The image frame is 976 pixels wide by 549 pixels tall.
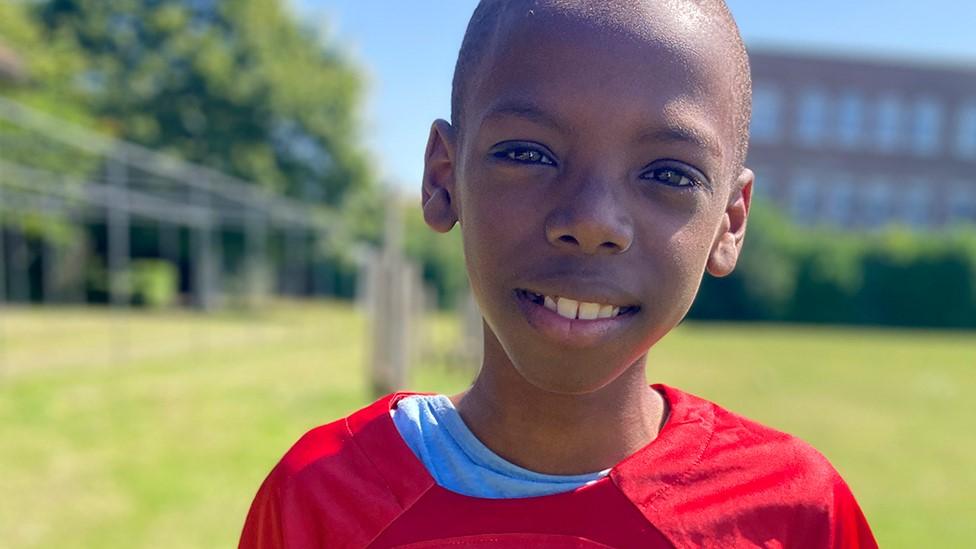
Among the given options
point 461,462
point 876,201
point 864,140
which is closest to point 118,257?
point 461,462

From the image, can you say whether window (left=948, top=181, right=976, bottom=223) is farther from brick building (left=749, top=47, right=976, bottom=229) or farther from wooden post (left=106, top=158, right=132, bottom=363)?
wooden post (left=106, top=158, right=132, bottom=363)

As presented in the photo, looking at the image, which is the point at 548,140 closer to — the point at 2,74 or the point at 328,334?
the point at 328,334

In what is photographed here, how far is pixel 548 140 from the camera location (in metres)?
1.16

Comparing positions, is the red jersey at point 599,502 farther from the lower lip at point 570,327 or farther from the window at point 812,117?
the window at point 812,117

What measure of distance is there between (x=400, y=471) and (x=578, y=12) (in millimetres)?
677

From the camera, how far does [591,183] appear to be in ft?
3.72

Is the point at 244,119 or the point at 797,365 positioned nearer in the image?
the point at 797,365

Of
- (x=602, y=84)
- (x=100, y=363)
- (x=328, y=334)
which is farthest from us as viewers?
(x=328, y=334)

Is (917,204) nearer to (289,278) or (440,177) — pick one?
(289,278)

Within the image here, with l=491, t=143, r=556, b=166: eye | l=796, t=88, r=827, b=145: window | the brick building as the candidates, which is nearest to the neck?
l=491, t=143, r=556, b=166: eye

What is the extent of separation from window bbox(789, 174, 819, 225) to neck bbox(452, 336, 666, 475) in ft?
126

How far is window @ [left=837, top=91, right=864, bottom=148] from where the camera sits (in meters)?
37.3

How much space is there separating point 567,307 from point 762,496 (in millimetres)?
408

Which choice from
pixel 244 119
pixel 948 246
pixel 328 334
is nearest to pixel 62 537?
pixel 328 334
